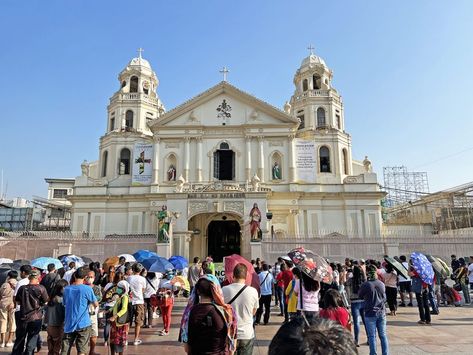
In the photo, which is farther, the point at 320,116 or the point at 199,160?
the point at 320,116

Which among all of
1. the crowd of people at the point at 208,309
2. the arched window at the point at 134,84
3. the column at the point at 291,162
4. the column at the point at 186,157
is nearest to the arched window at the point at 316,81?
the column at the point at 291,162

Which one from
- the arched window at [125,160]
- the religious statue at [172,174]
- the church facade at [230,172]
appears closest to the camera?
the church facade at [230,172]

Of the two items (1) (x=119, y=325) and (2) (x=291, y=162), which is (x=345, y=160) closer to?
(2) (x=291, y=162)

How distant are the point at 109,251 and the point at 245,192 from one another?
9.98m

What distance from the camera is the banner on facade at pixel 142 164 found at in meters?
31.1

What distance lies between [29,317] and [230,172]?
24936mm

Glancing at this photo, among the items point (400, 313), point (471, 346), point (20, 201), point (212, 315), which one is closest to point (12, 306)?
point (212, 315)

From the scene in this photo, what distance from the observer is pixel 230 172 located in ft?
102

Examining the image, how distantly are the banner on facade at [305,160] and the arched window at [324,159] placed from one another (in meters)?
1.56

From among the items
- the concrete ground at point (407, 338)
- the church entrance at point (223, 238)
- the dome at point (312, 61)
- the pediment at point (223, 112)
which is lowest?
the concrete ground at point (407, 338)

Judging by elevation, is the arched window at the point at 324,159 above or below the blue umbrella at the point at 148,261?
above

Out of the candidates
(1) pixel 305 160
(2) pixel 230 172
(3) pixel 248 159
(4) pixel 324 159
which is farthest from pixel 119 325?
(4) pixel 324 159

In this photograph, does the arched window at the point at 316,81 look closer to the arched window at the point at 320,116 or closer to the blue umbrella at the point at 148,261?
the arched window at the point at 320,116

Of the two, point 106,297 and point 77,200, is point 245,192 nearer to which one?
point 77,200
